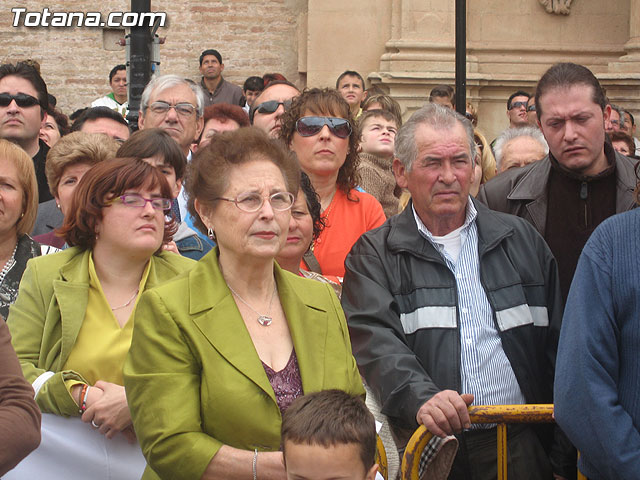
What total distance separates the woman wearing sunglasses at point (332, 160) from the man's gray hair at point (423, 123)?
0.88 m

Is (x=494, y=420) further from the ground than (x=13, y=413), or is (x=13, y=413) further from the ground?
(x=13, y=413)

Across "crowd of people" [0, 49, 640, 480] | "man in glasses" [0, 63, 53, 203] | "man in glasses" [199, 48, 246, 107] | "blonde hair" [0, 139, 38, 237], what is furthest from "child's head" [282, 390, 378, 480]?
"man in glasses" [199, 48, 246, 107]

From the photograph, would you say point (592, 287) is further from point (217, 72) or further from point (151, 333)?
point (217, 72)

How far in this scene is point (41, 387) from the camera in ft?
13.1

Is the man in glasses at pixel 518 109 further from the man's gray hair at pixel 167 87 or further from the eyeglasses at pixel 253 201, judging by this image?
the eyeglasses at pixel 253 201

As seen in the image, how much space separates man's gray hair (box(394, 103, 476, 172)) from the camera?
4.74m

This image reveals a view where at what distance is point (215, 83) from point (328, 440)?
1114 cm

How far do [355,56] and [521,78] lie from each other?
228cm

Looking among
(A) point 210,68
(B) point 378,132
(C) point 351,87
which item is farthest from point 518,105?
(A) point 210,68

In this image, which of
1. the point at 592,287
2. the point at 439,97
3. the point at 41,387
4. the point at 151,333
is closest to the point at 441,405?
the point at 592,287

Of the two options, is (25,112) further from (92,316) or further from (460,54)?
(460,54)

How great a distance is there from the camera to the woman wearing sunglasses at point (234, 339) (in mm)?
3387

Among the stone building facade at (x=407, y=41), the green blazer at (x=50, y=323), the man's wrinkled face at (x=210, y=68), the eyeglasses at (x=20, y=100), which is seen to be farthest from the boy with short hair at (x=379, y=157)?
the man's wrinkled face at (x=210, y=68)

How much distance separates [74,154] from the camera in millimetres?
5395
